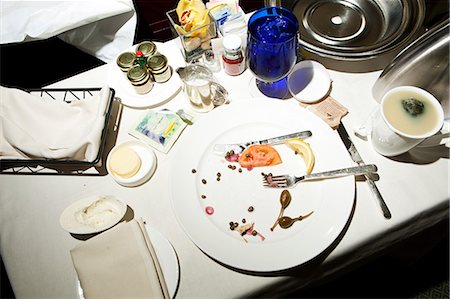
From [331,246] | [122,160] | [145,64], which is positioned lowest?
[331,246]

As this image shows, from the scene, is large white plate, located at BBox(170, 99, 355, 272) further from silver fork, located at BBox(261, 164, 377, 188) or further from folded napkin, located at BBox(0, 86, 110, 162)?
folded napkin, located at BBox(0, 86, 110, 162)

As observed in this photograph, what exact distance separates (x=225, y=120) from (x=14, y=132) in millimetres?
441

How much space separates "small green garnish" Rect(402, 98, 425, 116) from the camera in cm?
64

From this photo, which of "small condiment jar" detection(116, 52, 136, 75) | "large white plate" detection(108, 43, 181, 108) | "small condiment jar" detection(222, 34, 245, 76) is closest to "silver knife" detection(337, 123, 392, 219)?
"small condiment jar" detection(222, 34, 245, 76)

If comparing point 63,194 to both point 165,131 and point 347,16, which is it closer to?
point 165,131

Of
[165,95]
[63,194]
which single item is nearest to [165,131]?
[165,95]

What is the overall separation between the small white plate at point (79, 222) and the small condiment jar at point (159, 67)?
31cm

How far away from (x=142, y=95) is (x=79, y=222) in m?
0.33

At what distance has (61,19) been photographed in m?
1.06

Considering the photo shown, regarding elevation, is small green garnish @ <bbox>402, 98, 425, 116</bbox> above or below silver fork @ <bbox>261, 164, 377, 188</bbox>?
above

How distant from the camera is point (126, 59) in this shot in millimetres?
821

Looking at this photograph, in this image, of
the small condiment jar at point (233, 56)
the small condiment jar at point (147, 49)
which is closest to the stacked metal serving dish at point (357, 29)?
the small condiment jar at point (233, 56)

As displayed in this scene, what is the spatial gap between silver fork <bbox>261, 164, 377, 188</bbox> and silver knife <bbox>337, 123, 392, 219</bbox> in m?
0.03

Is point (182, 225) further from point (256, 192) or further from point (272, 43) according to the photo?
point (272, 43)
